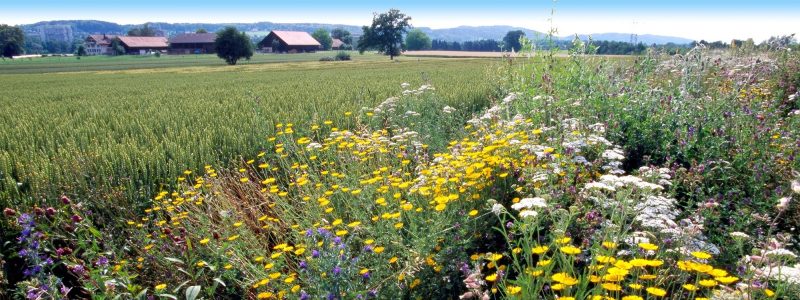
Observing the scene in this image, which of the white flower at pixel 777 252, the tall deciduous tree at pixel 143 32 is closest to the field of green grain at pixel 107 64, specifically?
the white flower at pixel 777 252

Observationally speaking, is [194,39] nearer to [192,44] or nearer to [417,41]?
[192,44]

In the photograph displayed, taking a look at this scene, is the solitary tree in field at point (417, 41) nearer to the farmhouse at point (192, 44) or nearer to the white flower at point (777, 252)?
the farmhouse at point (192, 44)

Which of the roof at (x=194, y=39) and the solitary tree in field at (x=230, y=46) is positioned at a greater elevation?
the roof at (x=194, y=39)

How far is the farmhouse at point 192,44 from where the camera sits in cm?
11562

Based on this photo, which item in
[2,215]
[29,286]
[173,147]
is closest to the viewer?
[29,286]

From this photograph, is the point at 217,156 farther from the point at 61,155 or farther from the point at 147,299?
the point at 147,299

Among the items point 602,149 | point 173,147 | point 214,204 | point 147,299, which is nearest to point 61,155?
point 173,147

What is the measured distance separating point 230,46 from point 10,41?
6085 cm

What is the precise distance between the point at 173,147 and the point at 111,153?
0.67 meters

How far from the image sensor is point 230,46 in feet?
206

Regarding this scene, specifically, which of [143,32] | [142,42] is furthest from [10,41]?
[143,32]

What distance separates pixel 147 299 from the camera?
3531 mm

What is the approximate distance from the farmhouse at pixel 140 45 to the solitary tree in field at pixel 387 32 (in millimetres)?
64644

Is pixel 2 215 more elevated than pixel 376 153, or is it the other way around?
pixel 376 153
